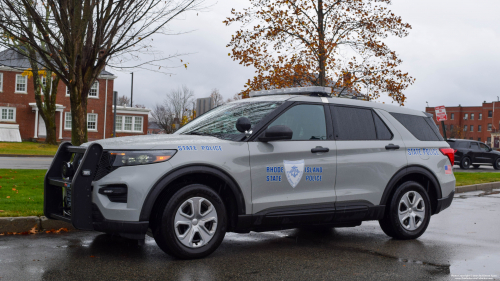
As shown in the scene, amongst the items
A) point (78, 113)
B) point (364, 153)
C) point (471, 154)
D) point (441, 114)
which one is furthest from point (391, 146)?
point (471, 154)

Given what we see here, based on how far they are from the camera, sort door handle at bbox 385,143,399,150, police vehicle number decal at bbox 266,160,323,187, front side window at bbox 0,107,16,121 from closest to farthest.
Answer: police vehicle number decal at bbox 266,160,323,187 < door handle at bbox 385,143,399,150 < front side window at bbox 0,107,16,121

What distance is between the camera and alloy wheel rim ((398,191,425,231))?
6.58 m

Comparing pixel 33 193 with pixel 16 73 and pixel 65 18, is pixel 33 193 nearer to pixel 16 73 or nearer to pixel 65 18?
pixel 65 18

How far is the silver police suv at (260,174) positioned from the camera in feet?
15.8

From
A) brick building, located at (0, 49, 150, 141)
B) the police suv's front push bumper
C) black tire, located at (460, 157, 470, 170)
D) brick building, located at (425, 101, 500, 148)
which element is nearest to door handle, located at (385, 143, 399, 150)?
the police suv's front push bumper

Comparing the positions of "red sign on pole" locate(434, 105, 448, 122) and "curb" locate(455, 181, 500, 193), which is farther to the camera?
"red sign on pole" locate(434, 105, 448, 122)

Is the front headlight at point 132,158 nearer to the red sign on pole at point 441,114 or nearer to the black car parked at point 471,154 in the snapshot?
the red sign on pole at point 441,114

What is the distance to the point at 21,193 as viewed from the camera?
29.4 ft

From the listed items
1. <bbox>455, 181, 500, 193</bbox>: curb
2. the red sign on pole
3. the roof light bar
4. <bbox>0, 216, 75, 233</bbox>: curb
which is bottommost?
<bbox>455, 181, 500, 193</bbox>: curb

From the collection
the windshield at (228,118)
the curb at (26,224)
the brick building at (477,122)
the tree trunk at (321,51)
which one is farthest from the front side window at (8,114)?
the brick building at (477,122)

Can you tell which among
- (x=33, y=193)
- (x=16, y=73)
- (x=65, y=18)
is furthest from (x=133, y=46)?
(x=16, y=73)

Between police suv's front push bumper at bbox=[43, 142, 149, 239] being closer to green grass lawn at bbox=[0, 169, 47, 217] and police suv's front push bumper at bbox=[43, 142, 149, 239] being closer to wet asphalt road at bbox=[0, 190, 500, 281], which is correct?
wet asphalt road at bbox=[0, 190, 500, 281]

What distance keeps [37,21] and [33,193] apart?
3424 mm

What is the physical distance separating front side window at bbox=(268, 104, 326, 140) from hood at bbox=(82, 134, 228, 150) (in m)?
0.82
